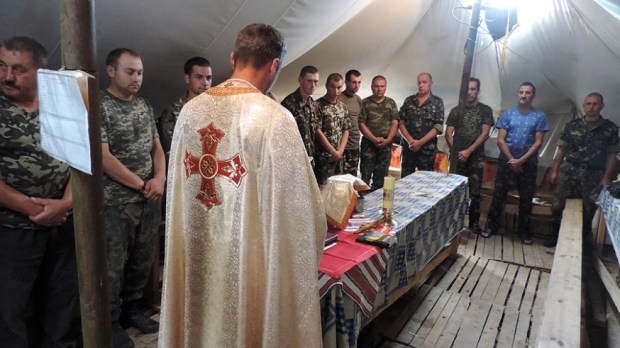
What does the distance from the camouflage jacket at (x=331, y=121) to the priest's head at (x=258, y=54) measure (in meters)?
2.52

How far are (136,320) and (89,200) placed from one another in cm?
147

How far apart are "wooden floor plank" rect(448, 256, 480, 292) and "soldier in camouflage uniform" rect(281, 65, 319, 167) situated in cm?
157

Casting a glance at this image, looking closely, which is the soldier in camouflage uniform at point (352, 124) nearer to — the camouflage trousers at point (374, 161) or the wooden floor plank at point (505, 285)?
the camouflage trousers at point (374, 161)

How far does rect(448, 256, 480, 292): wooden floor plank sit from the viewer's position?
312cm

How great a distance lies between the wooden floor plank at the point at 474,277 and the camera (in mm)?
3078

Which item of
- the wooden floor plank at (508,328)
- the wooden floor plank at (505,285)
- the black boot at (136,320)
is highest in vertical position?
the black boot at (136,320)

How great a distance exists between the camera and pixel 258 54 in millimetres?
1281

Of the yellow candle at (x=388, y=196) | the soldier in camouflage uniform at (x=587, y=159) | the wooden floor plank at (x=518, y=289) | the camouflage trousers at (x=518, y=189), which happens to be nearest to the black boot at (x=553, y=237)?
the soldier in camouflage uniform at (x=587, y=159)

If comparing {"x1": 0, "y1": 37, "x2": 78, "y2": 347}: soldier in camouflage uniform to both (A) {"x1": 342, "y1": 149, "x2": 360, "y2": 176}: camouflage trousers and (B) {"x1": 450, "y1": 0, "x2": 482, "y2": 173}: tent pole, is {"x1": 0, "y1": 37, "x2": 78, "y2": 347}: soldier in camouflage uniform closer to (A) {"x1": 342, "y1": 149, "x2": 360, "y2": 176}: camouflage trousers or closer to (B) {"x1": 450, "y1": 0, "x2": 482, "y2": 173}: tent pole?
(A) {"x1": 342, "y1": 149, "x2": 360, "y2": 176}: camouflage trousers

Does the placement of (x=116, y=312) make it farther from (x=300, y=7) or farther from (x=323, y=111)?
(x=323, y=111)

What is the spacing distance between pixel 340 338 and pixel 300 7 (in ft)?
6.40

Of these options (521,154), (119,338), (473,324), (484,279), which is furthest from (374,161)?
(119,338)

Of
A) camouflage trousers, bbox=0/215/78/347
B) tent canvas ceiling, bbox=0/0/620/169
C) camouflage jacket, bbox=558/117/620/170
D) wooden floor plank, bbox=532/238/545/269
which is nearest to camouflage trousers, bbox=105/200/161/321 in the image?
camouflage trousers, bbox=0/215/78/347

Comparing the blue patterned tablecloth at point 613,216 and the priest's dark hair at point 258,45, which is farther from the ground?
the priest's dark hair at point 258,45
